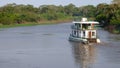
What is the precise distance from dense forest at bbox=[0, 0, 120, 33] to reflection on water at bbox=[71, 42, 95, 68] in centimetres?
1676

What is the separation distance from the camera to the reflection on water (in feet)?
86.5

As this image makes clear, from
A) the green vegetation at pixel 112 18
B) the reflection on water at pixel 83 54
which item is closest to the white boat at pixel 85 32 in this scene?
the reflection on water at pixel 83 54

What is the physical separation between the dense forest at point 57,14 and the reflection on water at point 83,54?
16760 millimetres

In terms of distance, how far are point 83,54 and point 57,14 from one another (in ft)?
261

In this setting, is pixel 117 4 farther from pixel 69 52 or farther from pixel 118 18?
pixel 69 52

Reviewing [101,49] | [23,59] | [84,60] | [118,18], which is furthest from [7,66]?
[118,18]

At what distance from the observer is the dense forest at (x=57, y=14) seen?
62631mm

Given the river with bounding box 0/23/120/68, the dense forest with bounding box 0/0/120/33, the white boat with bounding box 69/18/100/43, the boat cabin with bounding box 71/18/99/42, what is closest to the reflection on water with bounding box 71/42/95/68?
the river with bounding box 0/23/120/68

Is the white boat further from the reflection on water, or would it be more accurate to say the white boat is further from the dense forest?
the dense forest

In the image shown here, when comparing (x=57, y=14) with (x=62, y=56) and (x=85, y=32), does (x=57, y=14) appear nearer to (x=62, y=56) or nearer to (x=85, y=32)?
(x=85, y=32)

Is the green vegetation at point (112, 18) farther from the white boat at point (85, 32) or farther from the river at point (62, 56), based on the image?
the river at point (62, 56)

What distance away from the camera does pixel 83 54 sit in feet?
102

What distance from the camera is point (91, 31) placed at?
38375mm

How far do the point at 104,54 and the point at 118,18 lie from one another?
94.1ft
